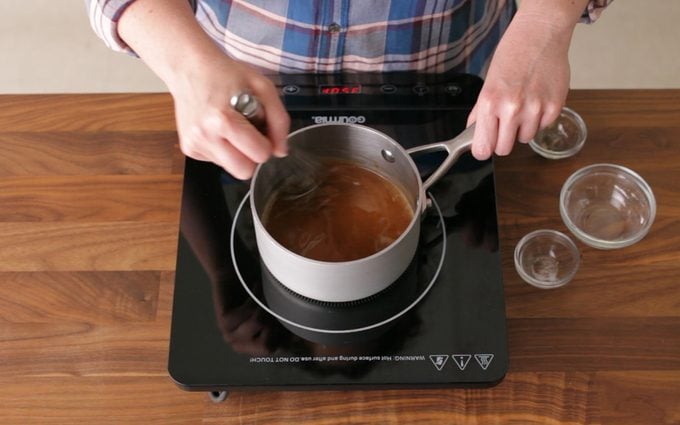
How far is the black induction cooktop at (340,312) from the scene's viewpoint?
0.74 metres

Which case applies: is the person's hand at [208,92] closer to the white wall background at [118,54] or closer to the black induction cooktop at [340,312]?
the black induction cooktop at [340,312]

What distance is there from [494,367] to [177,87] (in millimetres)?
421

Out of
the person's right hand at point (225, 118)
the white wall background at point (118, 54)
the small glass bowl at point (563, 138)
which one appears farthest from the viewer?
the white wall background at point (118, 54)

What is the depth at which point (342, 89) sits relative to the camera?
938 mm

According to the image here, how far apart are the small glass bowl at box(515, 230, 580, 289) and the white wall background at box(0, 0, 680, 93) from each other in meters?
1.16

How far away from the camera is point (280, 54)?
1.00m

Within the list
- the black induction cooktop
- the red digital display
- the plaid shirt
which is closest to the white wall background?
the plaid shirt

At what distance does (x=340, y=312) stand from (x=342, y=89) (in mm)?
311

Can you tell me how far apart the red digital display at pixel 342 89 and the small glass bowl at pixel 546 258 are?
0.93 ft

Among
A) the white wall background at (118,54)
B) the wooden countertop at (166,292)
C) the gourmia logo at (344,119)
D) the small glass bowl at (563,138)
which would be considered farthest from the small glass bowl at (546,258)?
the white wall background at (118,54)

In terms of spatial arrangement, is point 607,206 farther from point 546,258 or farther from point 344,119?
point 344,119

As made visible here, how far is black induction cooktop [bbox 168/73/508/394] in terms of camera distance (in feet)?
2.43

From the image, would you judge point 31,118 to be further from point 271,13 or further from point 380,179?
point 380,179

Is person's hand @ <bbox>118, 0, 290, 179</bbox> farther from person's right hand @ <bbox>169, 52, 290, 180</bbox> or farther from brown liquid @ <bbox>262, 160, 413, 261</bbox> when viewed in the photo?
brown liquid @ <bbox>262, 160, 413, 261</bbox>
